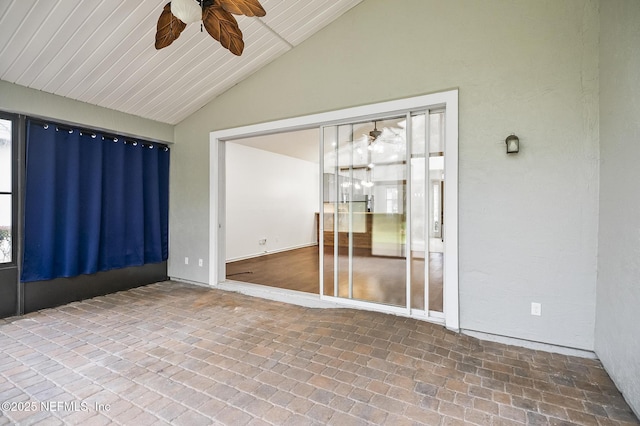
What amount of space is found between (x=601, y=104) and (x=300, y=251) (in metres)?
6.95

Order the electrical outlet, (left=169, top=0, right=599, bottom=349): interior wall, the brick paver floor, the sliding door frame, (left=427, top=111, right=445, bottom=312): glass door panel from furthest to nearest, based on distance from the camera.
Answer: (left=427, top=111, right=445, bottom=312): glass door panel
the sliding door frame
the electrical outlet
(left=169, top=0, right=599, bottom=349): interior wall
the brick paver floor

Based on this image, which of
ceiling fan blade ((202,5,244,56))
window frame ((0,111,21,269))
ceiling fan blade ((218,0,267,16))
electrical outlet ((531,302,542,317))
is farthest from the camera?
window frame ((0,111,21,269))

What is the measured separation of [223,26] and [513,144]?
2656 mm

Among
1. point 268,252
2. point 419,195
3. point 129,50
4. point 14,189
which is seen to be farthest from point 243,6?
point 268,252

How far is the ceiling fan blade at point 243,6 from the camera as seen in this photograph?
6.68 feet

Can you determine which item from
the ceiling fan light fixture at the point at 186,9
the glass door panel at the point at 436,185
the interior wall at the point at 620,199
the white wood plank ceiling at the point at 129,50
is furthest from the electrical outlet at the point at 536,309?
the white wood plank ceiling at the point at 129,50

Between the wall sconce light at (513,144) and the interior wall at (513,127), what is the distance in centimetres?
8

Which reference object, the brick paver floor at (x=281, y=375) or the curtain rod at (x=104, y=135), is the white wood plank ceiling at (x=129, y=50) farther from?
the brick paver floor at (x=281, y=375)

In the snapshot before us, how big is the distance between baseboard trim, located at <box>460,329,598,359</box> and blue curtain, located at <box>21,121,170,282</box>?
468 centimetres

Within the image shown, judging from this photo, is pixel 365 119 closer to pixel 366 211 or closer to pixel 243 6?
pixel 366 211

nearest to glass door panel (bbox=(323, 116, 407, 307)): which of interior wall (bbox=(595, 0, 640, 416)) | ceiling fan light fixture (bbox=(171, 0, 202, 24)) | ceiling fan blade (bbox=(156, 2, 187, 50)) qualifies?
interior wall (bbox=(595, 0, 640, 416))

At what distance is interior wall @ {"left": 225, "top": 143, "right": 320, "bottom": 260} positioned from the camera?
23.0 feet

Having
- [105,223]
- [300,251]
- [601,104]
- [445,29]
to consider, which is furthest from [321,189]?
[300,251]

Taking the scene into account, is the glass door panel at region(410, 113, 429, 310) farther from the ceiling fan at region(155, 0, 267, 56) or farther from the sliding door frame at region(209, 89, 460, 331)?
the ceiling fan at region(155, 0, 267, 56)
